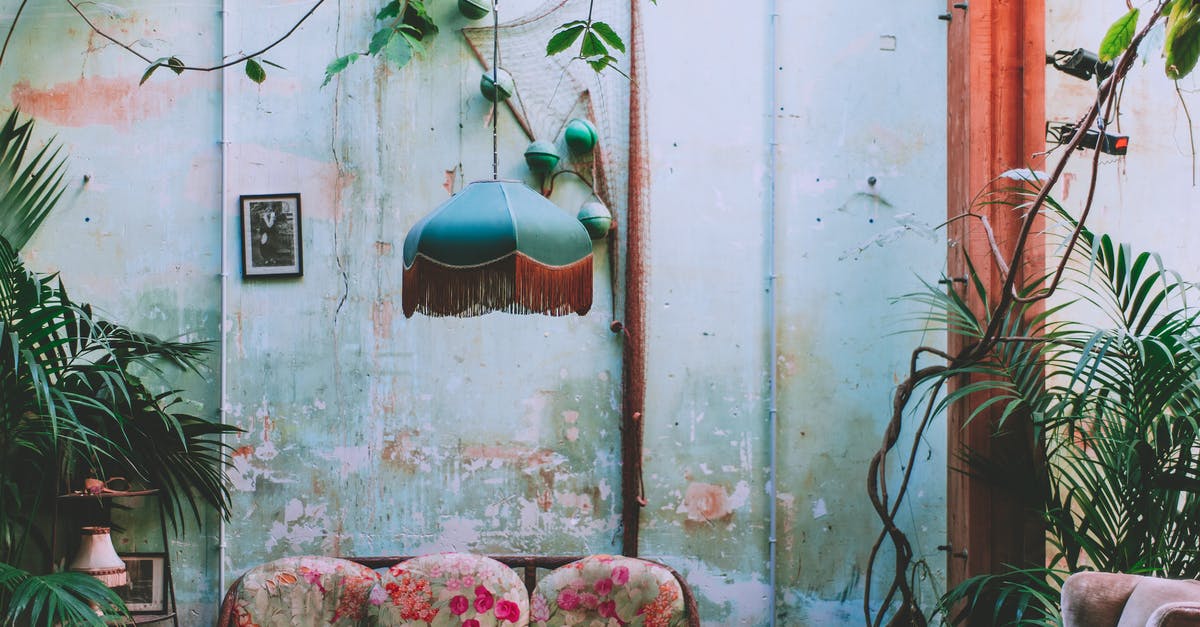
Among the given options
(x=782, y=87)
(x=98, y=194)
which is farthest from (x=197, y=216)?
(x=782, y=87)

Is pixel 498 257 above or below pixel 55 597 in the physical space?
above

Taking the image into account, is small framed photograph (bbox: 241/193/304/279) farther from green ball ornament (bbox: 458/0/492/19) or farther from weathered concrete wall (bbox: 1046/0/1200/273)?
weathered concrete wall (bbox: 1046/0/1200/273)

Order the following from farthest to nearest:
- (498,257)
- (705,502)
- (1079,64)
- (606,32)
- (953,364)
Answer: (705,502), (1079,64), (953,364), (498,257), (606,32)

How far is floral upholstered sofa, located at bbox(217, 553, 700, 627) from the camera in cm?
348

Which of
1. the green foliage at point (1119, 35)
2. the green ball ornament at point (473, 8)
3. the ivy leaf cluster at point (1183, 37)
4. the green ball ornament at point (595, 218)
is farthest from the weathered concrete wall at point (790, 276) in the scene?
the ivy leaf cluster at point (1183, 37)

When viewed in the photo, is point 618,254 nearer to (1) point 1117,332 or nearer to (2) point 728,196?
(2) point 728,196

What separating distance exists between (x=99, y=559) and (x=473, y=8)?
2571 millimetres

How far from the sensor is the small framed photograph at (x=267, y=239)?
4.00m

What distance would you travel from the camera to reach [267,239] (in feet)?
13.1

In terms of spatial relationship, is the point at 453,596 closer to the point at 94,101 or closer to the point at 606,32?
the point at 606,32

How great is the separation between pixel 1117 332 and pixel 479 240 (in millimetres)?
1930

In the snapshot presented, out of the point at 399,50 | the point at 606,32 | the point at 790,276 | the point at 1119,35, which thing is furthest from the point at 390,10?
the point at 1119,35

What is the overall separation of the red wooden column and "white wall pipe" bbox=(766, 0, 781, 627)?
2.37 ft

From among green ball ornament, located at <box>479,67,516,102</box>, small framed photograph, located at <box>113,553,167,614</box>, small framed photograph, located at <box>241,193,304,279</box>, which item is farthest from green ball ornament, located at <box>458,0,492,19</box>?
small framed photograph, located at <box>113,553,167,614</box>
